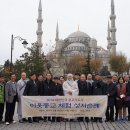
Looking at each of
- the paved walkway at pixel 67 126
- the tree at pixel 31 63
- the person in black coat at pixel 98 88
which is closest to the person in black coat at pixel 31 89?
the paved walkway at pixel 67 126

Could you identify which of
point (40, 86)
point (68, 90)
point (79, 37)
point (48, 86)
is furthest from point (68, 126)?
point (79, 37)

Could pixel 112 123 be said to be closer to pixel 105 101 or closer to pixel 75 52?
pixel 105 101

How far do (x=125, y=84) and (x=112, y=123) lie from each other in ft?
5.23

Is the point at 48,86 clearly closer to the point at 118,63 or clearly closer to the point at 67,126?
the point at 67,126

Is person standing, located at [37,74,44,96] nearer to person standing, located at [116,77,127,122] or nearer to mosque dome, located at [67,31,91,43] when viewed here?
person standing, located at [116,77,127,122]

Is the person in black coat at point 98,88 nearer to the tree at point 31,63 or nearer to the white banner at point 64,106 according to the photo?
the white banner at point 64,106

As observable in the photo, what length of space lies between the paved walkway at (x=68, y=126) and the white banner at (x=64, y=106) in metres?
0.56

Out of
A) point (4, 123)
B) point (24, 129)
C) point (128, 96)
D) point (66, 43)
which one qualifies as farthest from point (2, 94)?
point (66, 43)

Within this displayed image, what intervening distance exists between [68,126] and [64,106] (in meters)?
1.37

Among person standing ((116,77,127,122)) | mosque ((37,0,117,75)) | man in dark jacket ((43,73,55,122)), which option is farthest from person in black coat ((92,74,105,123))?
mosque ((37,0,117,75))

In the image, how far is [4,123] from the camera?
500 inches

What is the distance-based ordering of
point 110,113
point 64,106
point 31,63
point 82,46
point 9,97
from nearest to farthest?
point 9,97 → point 64,106 → point 110,113 → point 31,63 → point 82,46

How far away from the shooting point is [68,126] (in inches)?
463

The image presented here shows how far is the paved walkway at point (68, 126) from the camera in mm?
11297
